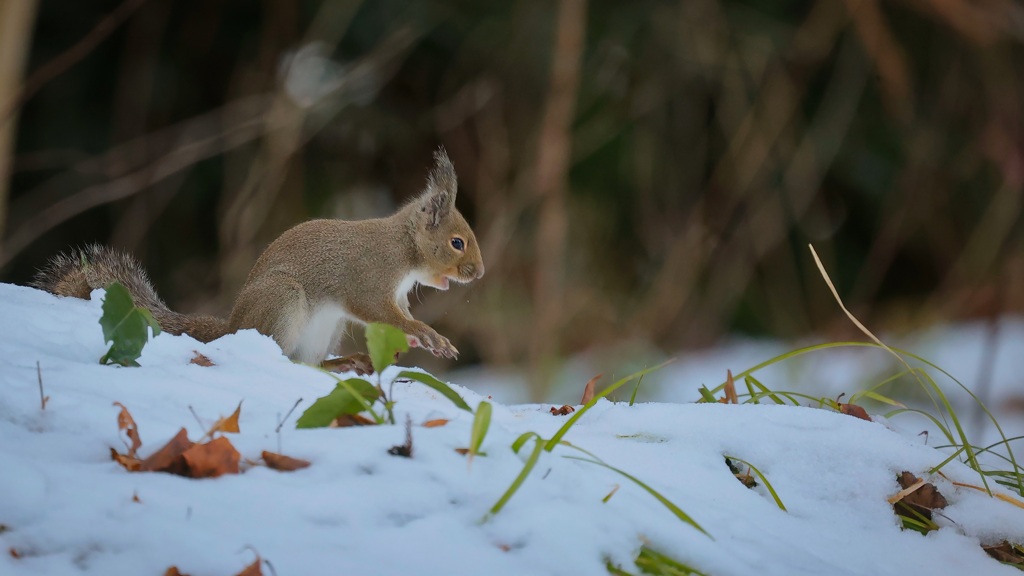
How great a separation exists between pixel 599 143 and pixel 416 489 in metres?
4.14

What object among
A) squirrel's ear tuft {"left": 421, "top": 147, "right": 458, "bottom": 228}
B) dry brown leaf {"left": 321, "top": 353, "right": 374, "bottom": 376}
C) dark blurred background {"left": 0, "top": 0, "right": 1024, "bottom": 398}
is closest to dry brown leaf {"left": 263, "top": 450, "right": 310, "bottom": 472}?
dry brown leaf {"left": 321, "top": 353, "right": 374, "bottom": 376}

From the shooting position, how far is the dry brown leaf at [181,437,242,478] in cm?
122

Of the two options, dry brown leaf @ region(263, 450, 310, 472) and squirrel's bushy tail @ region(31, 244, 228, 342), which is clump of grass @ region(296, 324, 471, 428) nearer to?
dry brown leaf @ region(263, 450, 310, 472)

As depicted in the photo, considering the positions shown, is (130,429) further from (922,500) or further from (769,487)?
(922,500)

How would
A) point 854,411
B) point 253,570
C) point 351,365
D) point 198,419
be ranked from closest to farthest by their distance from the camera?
point 253,570 → point 198,419 → point 854,411 → point 351,365

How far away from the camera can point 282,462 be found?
126 centimetres

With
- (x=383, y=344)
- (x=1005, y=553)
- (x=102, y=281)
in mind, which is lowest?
(x=383, y=344)

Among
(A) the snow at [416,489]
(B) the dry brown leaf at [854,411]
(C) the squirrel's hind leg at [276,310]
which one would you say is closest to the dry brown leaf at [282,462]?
(A) the snow at [416,489]

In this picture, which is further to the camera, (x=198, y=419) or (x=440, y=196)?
(x=440, y=196)

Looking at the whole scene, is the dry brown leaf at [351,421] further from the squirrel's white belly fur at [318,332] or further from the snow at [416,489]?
the squirrel's white belly fur at [318,332]

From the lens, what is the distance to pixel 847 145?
17.7 ft

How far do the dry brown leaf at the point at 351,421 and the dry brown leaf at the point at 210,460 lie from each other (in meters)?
0.21

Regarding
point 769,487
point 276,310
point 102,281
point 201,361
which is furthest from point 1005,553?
point 102,281

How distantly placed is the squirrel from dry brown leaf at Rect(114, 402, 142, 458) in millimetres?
960
